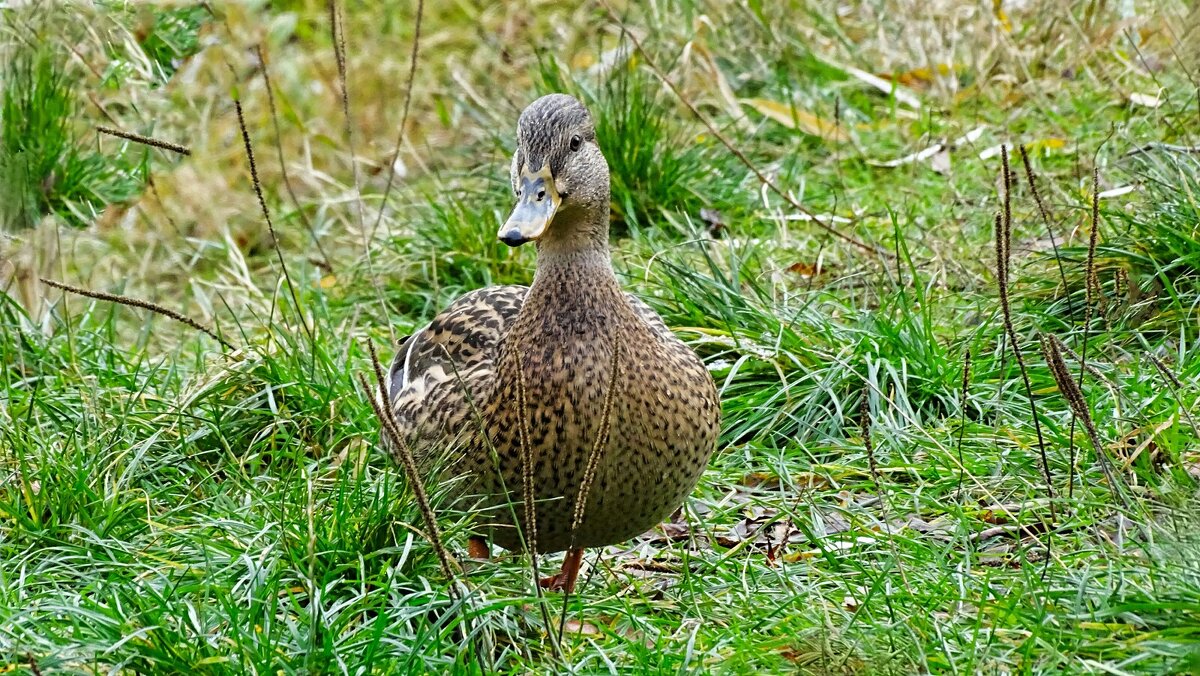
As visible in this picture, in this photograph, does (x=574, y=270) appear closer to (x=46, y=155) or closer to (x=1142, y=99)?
(x=46, y=155)

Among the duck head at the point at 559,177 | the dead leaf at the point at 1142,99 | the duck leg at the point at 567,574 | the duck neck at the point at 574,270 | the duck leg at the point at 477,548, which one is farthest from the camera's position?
the dead leaf at the point at 1142,99

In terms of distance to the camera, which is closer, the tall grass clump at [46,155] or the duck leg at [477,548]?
the duck leg at [477,548]

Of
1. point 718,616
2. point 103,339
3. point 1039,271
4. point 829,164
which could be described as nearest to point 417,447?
point 718,616

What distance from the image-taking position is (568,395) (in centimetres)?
344

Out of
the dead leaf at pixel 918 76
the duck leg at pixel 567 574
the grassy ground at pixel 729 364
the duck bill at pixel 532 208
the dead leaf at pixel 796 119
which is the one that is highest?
the duck bill at pixel 532 208

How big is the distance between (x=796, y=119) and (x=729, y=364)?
210 cm

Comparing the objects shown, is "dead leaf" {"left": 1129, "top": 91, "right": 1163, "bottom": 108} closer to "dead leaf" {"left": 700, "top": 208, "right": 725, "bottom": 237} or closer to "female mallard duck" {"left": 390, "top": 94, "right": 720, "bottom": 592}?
"dead leaf" {"left": 700, "top": 208, "right": 725, "bottom": 237}

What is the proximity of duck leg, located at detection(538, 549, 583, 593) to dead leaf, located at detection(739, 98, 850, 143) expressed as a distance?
3.07 m

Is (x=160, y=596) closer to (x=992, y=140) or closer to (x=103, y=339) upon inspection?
(x=103, y=339)

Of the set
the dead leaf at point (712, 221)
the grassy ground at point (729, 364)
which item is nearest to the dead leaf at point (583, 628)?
the grassy ground at point (729, 364)

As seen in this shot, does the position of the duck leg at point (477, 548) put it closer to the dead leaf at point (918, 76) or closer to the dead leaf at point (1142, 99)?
the dead leaf at point (1142, 99)

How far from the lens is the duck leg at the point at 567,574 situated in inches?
147

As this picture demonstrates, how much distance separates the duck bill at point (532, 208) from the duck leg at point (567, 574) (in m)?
0.82

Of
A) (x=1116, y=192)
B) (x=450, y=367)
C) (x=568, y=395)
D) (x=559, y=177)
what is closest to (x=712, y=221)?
(x=1116, y=192)
